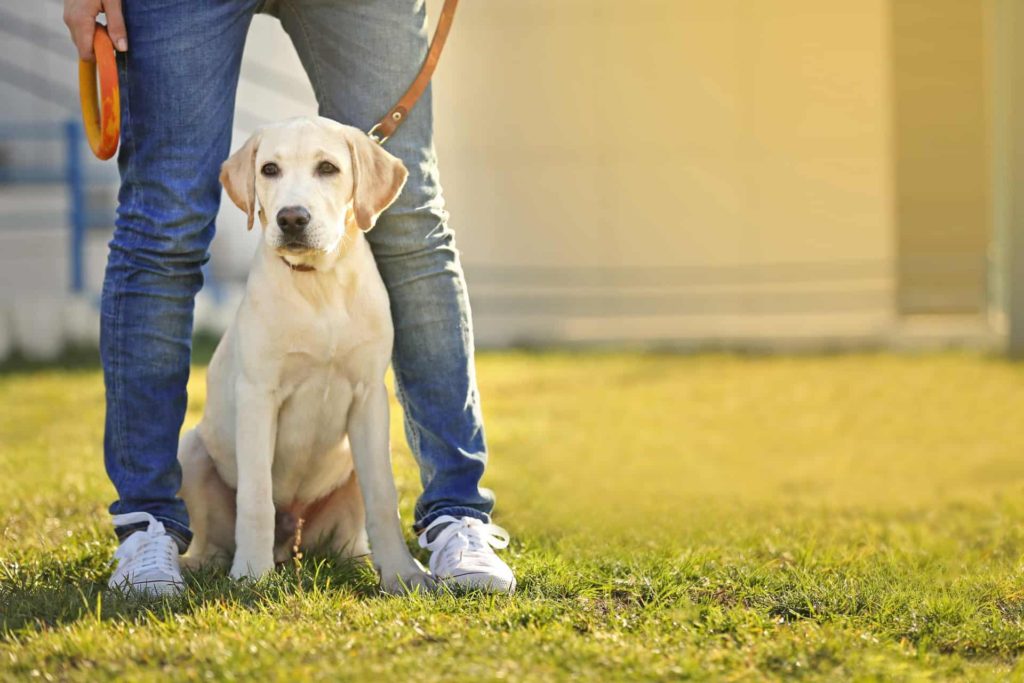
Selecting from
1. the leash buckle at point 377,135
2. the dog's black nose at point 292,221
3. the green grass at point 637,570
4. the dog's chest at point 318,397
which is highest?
the leash buckle at point 377,135

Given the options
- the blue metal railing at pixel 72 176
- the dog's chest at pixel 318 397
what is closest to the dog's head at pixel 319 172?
the dog's chest at pixel 318 397

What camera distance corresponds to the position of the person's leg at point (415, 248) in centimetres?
309

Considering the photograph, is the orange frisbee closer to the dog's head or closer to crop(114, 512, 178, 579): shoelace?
the dog's head

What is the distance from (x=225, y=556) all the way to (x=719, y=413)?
3.83 meters

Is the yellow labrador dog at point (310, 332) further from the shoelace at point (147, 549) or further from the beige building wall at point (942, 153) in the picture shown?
the beige building wall at point (942, 153)

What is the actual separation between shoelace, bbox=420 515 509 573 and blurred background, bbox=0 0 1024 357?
23.7 ft

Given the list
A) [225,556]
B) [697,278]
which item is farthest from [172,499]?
[697,278]

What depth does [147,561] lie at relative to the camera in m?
2.84

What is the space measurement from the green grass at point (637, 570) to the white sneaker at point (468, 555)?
0.23 ft

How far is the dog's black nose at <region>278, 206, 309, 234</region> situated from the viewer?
2.88m

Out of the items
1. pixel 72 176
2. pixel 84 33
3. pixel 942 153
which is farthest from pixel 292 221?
pixel 942 153

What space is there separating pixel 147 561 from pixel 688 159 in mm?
8181

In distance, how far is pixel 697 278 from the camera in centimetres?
1070

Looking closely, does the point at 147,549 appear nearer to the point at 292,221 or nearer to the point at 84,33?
the point at 292,221
